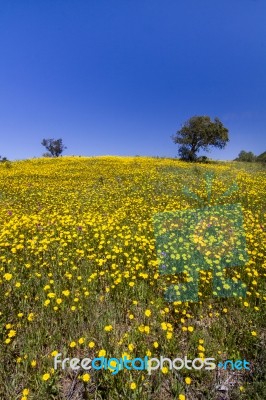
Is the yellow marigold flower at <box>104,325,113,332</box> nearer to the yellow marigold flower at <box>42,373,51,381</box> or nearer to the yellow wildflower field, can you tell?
the yellow wildflower field

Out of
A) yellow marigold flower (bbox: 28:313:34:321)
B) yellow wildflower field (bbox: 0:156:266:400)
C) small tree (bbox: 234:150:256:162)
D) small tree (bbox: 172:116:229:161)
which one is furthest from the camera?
small tree (bbox: 234:150:256:162)

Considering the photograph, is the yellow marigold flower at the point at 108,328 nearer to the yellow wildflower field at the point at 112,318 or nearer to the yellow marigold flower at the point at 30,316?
the yellow wildflower field at the point at 112,318

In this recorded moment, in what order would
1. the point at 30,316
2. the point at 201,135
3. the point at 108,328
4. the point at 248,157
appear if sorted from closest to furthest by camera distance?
the point at 108,328, the point at 30,316, the point at 201,135, the point at 248,157

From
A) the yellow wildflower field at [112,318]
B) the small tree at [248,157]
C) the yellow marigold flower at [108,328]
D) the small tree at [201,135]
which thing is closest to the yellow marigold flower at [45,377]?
the yellow wildflower field at [112,318]

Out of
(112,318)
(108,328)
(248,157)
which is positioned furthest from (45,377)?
(248,157)

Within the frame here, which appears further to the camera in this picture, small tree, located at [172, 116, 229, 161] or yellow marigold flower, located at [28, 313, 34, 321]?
small tree, located at [172, 116, 229, 161]

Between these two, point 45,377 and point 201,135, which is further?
point 201,135

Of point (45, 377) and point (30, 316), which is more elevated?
point (30, 316)

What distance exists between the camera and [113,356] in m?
3.52

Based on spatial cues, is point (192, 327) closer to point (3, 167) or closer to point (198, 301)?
point (198, 301)

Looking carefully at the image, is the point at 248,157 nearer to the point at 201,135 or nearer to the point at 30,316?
the point at 201,135

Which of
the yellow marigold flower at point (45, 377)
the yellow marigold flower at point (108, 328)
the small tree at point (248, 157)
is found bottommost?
the yellow marigold flower at point (45, 377)

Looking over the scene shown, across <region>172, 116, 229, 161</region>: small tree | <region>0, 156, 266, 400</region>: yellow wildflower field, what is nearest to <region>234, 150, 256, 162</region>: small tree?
<region>172, 116, 229, 161</region>: small tree

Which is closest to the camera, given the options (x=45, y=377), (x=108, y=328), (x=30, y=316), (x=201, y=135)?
(x=45, y=377)
